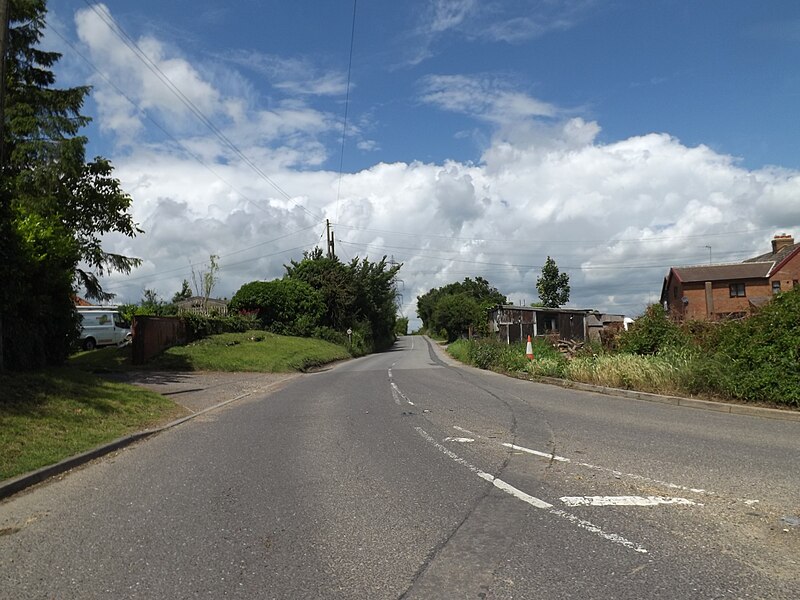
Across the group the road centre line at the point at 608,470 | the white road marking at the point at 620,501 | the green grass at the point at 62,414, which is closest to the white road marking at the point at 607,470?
the road centre line at the point at 608,470

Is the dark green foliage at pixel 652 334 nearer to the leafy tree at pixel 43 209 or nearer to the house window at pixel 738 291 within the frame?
the leafy tree at pixel 43 209

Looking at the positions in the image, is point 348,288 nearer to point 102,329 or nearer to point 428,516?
point 102,329

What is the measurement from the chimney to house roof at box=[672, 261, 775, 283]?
15.9 ft

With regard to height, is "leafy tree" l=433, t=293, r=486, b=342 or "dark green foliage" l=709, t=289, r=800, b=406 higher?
"leafy tree" l=433, t=293, r=486, b=342

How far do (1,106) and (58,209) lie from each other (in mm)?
7541

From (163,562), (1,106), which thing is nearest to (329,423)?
(163,562)

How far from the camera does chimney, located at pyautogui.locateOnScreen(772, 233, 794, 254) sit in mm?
58219

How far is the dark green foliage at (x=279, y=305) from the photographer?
43531 mm

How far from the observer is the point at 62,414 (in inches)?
402

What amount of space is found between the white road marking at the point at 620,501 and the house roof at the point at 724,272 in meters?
53.7

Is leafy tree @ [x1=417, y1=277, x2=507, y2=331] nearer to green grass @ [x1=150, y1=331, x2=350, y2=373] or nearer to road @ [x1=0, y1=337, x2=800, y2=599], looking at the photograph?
green grass @ [x1=150, y1=331, x2=350, y2=373]

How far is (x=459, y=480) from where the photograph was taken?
680 cm

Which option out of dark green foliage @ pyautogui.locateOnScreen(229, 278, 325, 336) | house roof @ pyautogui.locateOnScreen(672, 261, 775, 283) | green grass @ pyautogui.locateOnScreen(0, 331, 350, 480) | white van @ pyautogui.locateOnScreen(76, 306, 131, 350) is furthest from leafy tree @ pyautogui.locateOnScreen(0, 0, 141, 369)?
house roof @ pyautogui.locateOnScreen(672, 261, 775, 283)

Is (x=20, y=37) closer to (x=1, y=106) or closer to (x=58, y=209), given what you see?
(x=58, y=209)
